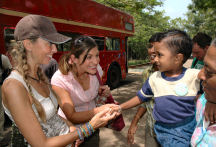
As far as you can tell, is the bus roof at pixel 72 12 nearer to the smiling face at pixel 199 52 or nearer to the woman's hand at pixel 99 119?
the woman's hand at pixel 99 119

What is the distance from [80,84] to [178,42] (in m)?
1.26

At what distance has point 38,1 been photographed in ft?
15.7

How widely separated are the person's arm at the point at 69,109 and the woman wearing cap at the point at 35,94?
120 millimetres

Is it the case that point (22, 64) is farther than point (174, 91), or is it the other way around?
point (174, 91)

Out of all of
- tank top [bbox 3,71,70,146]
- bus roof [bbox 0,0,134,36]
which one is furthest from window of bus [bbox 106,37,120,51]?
tank top [bbox 3,71,70,146]

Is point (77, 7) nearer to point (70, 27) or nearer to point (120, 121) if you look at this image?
point (70, 27)

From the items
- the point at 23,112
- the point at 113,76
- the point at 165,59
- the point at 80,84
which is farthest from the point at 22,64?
the point at 113,76

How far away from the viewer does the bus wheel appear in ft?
27.6

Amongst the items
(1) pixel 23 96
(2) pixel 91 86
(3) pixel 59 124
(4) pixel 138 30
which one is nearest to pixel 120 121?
(2) pixel 91 86

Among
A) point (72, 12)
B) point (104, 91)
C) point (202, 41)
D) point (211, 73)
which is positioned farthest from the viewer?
point (72, 12)

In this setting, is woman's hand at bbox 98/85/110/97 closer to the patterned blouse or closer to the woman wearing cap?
the woman wearing cap

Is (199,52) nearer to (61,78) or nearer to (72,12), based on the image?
(61,78)

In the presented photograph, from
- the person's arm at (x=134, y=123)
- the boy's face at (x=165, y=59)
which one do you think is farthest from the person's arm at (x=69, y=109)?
the boy's face at (x=165, y=59)

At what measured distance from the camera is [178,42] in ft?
5.54
